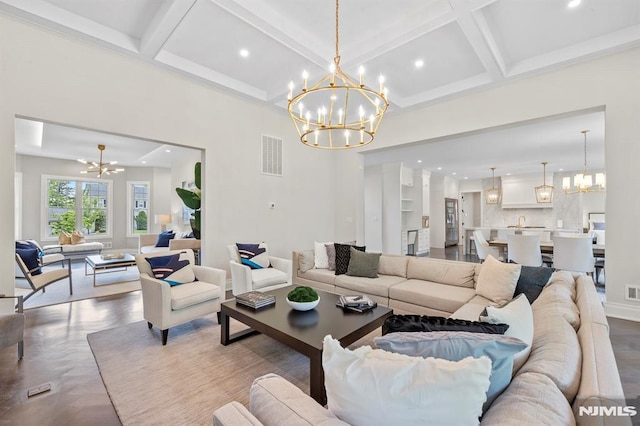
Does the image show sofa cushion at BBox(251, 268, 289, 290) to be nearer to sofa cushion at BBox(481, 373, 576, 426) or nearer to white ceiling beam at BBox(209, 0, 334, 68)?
white ceiling beam at BBox(209, 0, 334, 68)

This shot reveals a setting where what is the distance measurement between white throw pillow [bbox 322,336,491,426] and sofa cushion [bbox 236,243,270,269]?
3.40 m

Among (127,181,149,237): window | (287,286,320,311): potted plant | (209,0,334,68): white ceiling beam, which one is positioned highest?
(209,0,334,68): white ceiling beam

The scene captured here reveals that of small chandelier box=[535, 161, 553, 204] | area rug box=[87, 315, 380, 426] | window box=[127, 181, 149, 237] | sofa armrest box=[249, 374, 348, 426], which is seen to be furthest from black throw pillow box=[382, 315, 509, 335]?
window box=[127, 181, 149, 237]

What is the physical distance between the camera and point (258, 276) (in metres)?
3.81

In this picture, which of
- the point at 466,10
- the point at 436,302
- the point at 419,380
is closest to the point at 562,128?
the point at 466,10

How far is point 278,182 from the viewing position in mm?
5492

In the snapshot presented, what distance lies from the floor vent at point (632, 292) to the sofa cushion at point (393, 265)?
2.58 m

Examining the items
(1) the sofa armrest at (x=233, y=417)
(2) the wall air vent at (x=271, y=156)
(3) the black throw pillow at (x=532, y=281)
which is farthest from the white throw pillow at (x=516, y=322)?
(2) the wall air vent at (x=271, y=156)

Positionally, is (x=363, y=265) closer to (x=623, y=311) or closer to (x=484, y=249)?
(x=623, y=311)

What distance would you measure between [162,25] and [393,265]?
393 cm

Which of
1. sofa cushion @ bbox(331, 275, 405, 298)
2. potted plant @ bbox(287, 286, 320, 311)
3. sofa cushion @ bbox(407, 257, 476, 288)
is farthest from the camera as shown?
sofa cushion @ bbox(331, 275, 405, 298)

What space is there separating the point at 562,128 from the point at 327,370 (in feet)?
22.1

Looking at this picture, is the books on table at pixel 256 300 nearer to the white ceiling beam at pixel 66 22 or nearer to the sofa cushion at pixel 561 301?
the sofa cushion at pixel 561 301

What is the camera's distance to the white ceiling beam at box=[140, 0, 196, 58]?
271 centimetres
